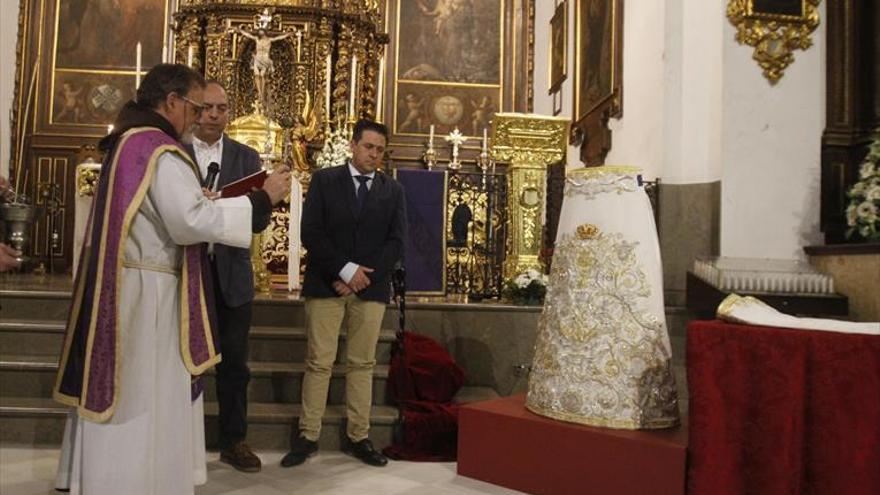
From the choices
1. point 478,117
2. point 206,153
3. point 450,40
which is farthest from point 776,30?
point 450,40

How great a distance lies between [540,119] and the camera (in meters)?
6.65

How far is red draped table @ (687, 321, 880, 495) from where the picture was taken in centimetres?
270

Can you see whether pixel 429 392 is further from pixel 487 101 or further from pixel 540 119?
pixel 487 101

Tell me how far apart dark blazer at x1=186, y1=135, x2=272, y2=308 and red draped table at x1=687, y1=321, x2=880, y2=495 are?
208 cm

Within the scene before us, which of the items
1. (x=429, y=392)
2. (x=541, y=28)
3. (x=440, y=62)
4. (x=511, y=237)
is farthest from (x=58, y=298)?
(x=541, y=28)

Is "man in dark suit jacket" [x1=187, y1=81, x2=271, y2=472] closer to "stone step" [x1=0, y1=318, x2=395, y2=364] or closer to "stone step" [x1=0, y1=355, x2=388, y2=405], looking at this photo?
"stone step" [x1=0, y1=355, x2=388, y2=405]

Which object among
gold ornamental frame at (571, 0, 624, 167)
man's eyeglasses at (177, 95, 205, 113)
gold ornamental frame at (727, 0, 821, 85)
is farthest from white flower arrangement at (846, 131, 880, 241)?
man's eyeglasses at (177, 95, 205, 113)

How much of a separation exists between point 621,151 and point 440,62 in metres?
4.71

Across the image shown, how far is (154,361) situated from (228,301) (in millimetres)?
1107

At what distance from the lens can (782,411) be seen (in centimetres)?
282

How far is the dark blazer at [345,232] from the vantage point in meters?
4.01

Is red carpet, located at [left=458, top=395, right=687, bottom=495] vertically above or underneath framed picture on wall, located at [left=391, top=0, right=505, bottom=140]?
underneath

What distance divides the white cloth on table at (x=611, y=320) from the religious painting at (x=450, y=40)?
27.2 ft

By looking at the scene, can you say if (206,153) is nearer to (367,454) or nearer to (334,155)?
(367,454)
